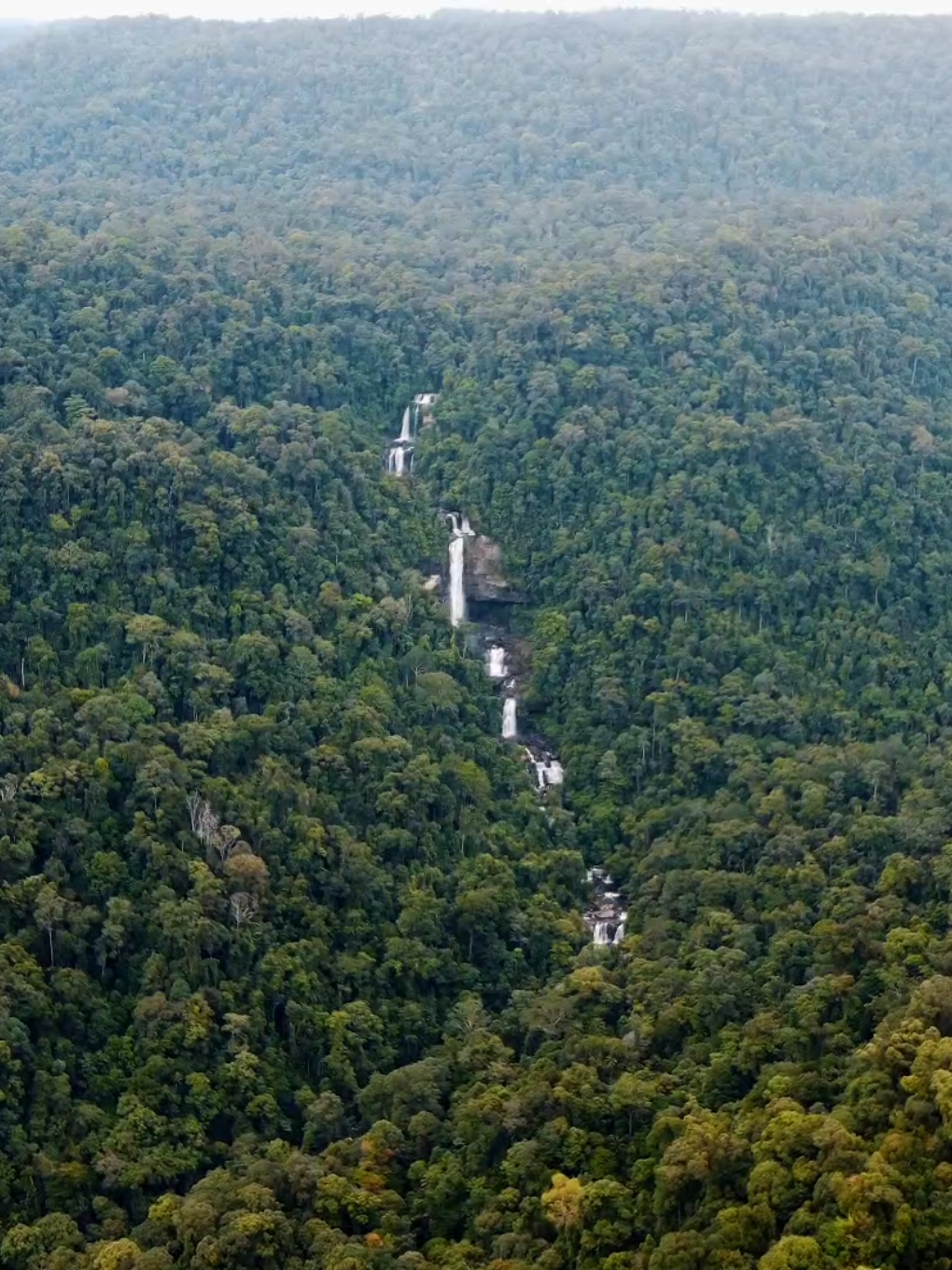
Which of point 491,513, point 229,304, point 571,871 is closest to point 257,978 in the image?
point 571,871

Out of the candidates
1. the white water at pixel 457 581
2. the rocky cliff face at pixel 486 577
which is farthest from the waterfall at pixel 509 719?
the rocky cliff face at pixel 486 577

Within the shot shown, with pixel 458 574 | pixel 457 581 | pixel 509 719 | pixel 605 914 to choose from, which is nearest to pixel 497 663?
pixel 509 719

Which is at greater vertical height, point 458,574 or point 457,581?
point 458,574

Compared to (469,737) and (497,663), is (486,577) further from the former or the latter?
(469,737)

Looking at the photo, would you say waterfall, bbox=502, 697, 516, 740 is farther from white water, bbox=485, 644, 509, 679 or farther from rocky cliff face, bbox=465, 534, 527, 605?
rocky cliff face, bbox=465, 534, 527, 605

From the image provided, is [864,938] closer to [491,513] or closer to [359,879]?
[359,879]

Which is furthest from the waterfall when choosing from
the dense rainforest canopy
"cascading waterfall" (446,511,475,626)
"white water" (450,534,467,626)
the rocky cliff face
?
the rocky cliff face

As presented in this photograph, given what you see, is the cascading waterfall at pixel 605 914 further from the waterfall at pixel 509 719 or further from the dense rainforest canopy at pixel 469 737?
the waterfall at pixel 509 719
